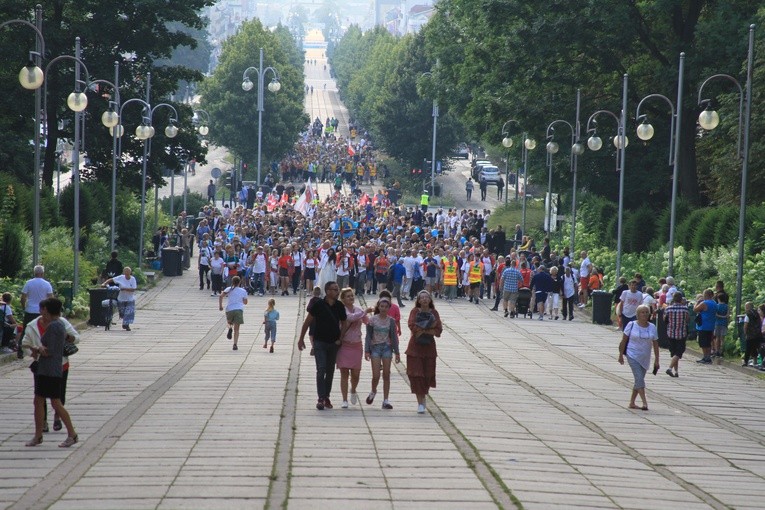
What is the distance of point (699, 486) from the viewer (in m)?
14.1

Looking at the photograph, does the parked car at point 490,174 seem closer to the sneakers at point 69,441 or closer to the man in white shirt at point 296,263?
the man in white shirt at point 296,263

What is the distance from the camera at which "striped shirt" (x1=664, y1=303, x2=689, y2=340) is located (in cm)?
2564

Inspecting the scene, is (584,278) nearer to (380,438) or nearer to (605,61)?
(605,61)

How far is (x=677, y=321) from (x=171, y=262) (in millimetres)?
27998

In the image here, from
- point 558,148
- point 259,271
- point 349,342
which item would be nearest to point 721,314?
point 349,342

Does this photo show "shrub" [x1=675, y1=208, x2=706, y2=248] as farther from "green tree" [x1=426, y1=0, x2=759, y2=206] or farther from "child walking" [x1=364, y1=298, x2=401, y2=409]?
"child walking" [x1=364, y1=298, x2=401, y2=409]

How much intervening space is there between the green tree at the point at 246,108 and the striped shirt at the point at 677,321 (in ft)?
258

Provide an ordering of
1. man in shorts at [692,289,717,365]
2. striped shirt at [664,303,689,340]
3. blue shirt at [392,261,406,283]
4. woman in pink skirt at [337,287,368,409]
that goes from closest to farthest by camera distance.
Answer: woman in pink skirt at [337,287,368,409] → striped shirt at [664,303,689,340] → man in shorts at [692,289,717,365] → blue shirt at [392,261,406,283]

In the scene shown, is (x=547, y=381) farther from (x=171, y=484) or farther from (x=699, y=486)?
(x=171, y=484)

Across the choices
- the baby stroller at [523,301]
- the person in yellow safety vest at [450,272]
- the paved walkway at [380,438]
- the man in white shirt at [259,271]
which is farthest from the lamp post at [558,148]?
the paved walkway at [380,438]

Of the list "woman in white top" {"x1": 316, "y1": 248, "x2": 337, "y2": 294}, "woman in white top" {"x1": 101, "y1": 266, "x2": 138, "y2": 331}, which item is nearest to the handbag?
"woman in white top" {"x1": 101, "y1": 266, "x2": 138, "y2": 331}

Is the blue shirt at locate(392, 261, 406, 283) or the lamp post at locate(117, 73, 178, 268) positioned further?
A: the lamp post at locate(117, 73, 178, 268)

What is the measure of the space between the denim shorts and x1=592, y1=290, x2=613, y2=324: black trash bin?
19.6m

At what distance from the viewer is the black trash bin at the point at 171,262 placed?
5041 centimetres
